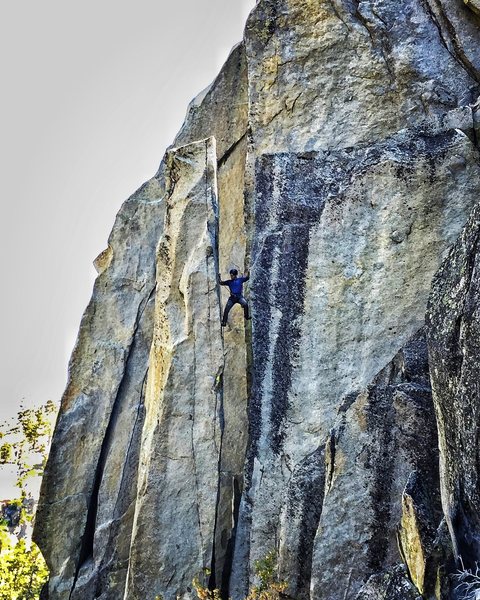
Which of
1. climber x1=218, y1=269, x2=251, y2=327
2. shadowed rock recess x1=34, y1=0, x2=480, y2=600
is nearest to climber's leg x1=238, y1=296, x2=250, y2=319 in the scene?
climber x1=218, y1=269, x2=251, y2=327

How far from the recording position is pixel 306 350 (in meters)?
15.2

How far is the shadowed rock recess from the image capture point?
11.2 m

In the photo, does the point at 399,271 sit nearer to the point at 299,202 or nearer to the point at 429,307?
the point at 299,202

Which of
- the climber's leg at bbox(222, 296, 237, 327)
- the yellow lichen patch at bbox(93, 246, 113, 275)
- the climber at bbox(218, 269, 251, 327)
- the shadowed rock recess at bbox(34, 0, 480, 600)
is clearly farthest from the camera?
the yellow lichen patch at bbox(93, 246, 113, 275)

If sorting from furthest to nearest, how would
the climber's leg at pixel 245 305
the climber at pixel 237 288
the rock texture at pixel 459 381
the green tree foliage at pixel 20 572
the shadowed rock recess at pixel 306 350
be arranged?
the green tree foliage at pixel 20 572 → the climber's leg at pixel 245 305 → the climber at pixel 237 288 → the shadowed rock recess at pixel 306 350 → the rock texture at pixel 459 381

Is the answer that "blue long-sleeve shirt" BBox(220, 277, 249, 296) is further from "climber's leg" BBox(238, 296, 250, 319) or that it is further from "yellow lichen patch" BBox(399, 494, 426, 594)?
"yellow lichen patch" BBox(399, 494, 426, 594)

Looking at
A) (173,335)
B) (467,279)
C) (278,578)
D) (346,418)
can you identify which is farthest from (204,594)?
(467,279)

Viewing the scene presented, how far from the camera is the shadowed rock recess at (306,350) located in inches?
442

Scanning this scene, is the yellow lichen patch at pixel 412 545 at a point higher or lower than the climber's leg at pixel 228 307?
lower

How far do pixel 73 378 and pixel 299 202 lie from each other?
33.6ft

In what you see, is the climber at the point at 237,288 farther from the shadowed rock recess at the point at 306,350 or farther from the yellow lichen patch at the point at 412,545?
the yellow lichen patch at the point at 412,545

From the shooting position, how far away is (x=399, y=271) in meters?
14.8

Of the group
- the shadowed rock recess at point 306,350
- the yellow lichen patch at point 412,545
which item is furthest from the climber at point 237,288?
the yellow lichen patch at point 412,545

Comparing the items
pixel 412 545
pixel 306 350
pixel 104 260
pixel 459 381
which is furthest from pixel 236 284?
pixel 412 545
